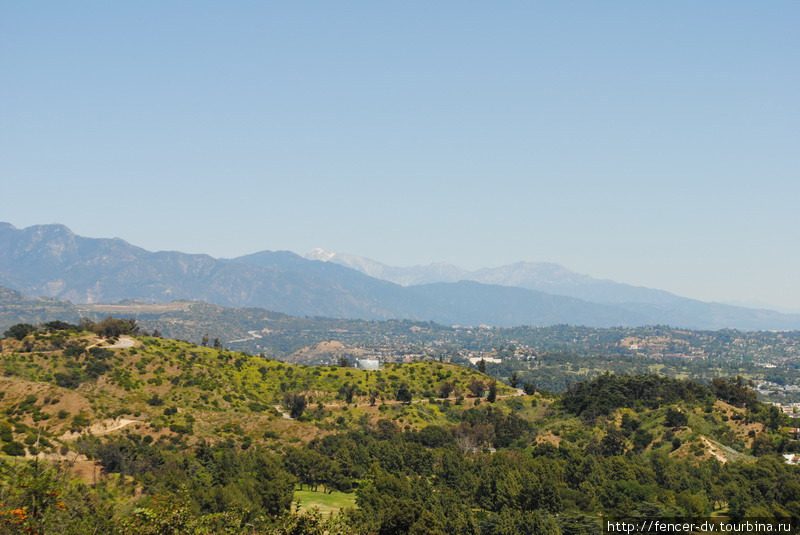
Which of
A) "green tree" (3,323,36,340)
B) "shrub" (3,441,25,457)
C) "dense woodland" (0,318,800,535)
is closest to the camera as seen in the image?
"dense woodland" (0,318,800,535)

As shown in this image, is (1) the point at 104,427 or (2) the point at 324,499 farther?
(1) the point at 104,427

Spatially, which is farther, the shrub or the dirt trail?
the dirt trail

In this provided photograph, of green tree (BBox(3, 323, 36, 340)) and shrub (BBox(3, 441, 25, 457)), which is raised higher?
green tree (BBox(3, 323, 36, 340))

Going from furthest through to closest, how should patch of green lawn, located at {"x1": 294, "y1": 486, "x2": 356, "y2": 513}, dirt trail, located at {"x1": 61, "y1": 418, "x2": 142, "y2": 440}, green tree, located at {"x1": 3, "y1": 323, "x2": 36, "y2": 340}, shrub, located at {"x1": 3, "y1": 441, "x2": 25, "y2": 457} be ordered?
green tree, located at {"x1": 3, "y1": 323, "x2": 36, "y2": 340} → dirt trail, located at {"x1": 61, "y1": 418, "x2": 142, "y2": 440} → shrub, located at {"x1": 3, "y1": 441, "x2": 25, "y2": 457} → patch of green lawn, located at {"x1": 294, "y1": 486, "x2": 356, "y2": 513}

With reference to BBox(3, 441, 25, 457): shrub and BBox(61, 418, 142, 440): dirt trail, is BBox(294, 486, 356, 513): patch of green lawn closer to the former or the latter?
BBox(3, 441, 25, 457): shrub

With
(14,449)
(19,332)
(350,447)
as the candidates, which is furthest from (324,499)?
(19,332)

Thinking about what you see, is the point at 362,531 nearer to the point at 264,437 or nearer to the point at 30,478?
the point at 30,478

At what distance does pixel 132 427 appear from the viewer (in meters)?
100

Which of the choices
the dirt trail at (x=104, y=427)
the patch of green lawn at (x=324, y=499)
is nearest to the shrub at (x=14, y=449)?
the dirt trail at (x=104, y=427)

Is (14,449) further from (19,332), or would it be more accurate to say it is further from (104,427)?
(19,332)

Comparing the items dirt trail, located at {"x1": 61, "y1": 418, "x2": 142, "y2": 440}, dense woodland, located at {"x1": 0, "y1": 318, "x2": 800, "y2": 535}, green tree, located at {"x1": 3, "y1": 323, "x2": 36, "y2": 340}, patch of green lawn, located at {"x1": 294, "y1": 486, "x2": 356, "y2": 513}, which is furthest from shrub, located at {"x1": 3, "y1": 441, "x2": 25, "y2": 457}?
green tree, located at {"x1": 3, "y1": 323, "x2": 36, "y2": 340}

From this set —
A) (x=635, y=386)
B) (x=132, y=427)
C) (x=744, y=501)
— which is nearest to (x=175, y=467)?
(x=132, y=427)

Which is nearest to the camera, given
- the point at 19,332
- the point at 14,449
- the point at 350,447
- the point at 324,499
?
the point at 14,449

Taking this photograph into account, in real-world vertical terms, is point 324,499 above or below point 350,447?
below
